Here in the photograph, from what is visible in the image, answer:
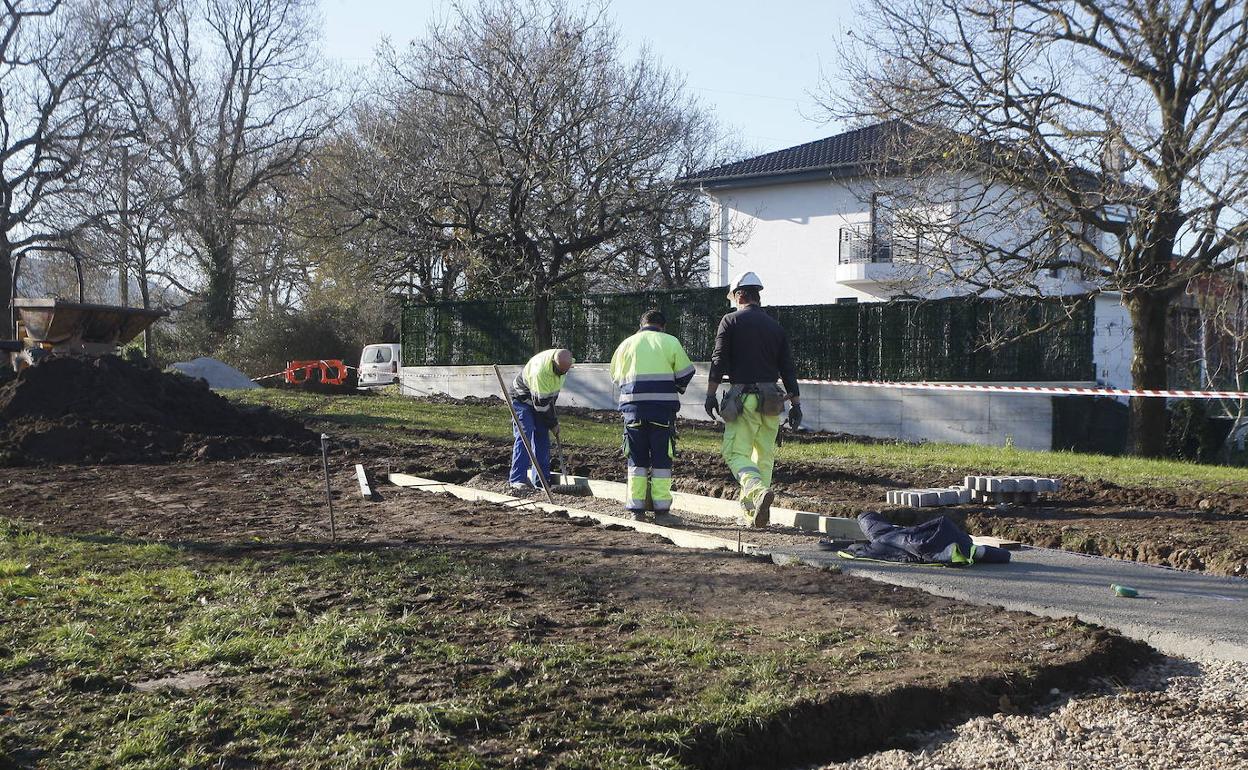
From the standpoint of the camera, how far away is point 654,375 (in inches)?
385

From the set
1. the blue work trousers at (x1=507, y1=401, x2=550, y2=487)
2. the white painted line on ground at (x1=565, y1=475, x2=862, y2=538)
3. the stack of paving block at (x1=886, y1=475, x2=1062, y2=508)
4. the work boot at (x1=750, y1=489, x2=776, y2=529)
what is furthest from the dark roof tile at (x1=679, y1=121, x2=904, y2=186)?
the work boot at (x1=750, y1=489, x2=776, y2=529)

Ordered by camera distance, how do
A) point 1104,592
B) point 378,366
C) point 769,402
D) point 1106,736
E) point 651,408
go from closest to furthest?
point 1106,736 < point 1104,592 < point 769,402 < point 651,408 < point 378,366

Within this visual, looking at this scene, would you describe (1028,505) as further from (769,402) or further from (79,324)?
(79,324)

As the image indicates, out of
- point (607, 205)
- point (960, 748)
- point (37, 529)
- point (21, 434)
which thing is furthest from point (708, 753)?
point (607, 205)

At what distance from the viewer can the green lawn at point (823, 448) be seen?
46.1ft

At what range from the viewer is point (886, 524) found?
328 inches

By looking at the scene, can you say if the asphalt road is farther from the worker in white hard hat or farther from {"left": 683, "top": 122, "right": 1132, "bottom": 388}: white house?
{"left": 683, "top": 122, "right": 1132, "bottom": 388}: white house

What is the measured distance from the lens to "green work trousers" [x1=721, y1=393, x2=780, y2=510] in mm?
9656

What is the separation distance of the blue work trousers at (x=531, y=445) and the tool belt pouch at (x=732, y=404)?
2863 millimetres

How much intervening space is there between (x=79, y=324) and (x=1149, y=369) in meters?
17.8

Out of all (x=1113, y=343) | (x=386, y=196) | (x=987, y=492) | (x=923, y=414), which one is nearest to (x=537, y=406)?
(x=987, y=492)

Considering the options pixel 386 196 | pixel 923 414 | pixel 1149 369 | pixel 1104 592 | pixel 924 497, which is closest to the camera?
pixel 1104 592

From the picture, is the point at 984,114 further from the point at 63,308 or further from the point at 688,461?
the point at 63,308

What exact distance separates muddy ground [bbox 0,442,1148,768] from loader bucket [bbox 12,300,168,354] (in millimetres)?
7715
